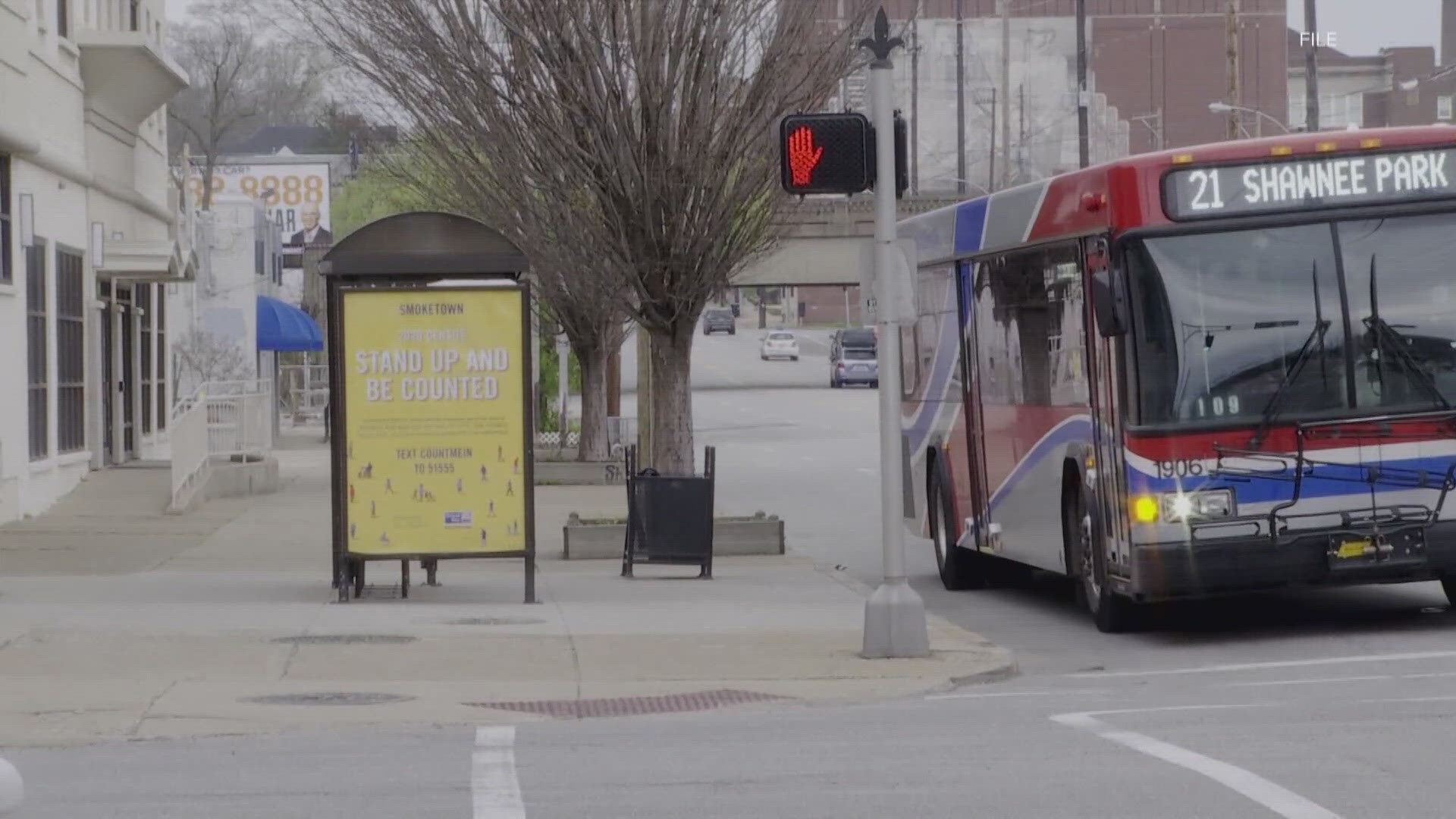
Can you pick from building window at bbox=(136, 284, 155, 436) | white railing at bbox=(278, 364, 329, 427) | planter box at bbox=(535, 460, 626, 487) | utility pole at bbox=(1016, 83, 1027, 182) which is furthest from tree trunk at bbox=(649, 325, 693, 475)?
utility pole at bbox=(1016, 83, 1027, 182)

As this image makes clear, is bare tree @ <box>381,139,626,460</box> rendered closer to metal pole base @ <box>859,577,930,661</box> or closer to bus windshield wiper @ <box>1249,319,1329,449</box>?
metal pole base @ <box>859,577,930,661</box>

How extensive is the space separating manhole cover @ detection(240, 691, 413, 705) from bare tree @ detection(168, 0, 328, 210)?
48.3 metres

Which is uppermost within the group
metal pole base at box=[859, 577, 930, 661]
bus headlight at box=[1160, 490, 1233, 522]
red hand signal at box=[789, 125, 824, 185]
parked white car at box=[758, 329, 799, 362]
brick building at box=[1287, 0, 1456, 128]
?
brick building at box=[1287, 0, 1456, 128]

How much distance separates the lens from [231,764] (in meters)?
9.26

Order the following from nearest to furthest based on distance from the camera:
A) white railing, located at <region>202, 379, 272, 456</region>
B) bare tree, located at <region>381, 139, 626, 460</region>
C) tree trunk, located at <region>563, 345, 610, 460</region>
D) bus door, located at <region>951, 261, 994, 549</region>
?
bus door, located at <region>951, 261, 994, 549</region>, bare tree, located at <region>381, 139, 626, 460</region>, white railing, located at <region>202, 379, 272, 456</region>, tree trunk, located at <region>563, 345, 610, 460</region>

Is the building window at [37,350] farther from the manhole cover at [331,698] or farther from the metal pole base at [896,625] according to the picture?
the metal pole base at [896,625]

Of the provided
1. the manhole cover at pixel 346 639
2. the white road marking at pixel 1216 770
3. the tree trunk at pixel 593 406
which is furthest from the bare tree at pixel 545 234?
the white road marking at pixel 1216 770

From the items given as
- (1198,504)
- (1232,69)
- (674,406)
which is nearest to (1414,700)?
(1198,504)

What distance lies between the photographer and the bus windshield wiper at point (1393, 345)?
1324cm

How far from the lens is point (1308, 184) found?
43.8ft

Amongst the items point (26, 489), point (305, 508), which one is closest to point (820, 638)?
point (26, 489)

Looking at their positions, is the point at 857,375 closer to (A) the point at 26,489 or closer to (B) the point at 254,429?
(B) the point at 254,429

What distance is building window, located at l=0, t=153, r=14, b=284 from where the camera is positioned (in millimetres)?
23109

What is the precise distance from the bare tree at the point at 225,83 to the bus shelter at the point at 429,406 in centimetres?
4334
